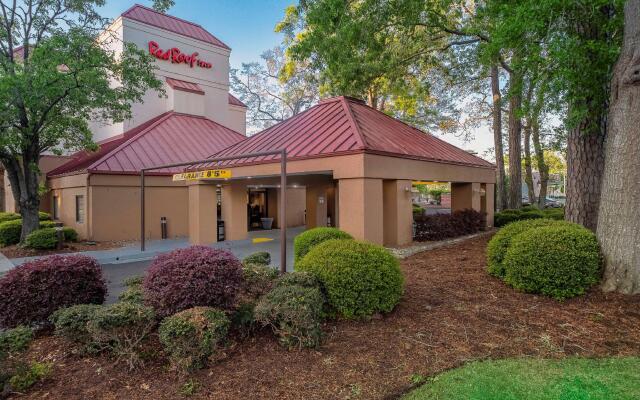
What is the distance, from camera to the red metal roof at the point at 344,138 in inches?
444

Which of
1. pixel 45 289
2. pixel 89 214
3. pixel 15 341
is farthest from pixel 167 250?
pixel 15 341

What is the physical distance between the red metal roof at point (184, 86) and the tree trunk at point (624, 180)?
71.9ft

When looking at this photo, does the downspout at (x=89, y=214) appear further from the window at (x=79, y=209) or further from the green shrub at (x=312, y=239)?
the green shrub at (x=312, y=239)

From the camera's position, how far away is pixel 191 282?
4688 millimetres

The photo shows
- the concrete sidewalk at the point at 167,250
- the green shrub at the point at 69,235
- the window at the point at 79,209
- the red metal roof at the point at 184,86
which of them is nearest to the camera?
the concrete sidewalk at the point at 167,250

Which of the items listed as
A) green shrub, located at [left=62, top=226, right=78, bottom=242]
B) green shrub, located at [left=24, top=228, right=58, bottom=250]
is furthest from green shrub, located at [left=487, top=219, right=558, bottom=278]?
green shrub, located at [left=62, top=226, right=78, bottom=242]

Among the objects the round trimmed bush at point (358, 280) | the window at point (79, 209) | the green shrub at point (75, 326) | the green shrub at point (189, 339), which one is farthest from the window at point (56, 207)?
the green shrub at point (189, 339)

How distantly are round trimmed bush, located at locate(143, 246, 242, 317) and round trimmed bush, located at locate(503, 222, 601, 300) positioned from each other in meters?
4.79

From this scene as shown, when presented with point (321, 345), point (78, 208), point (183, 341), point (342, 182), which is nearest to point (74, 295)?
point (183, 341)

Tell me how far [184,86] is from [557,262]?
22796mm

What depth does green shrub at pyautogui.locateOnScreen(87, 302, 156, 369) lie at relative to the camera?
386 centimetres

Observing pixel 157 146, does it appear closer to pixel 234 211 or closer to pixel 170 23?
pixel 234 211

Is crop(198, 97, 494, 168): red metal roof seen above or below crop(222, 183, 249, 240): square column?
above

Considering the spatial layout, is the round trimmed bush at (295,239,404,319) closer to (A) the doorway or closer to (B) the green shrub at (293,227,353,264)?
(B) the green shrub at (293,227,353,264)
